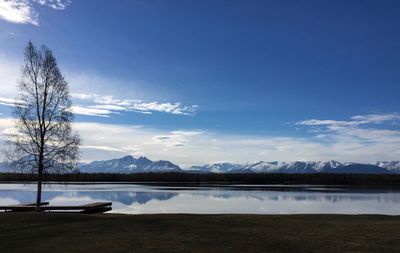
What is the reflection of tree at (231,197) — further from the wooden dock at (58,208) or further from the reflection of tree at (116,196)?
the wooden dock at (58,208)

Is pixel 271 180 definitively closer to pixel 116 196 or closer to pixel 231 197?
pixel 116 196

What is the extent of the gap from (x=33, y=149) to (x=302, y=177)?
128189 millimetres

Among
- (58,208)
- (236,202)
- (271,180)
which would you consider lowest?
(58,208)

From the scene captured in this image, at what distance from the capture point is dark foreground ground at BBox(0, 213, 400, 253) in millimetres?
15945

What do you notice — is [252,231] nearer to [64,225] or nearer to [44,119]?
[64,225]

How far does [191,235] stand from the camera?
725 inches

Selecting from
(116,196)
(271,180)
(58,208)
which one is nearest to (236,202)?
(58,208)

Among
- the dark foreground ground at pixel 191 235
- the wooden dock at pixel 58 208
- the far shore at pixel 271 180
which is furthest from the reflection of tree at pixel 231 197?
the far shore at pixel 271 180

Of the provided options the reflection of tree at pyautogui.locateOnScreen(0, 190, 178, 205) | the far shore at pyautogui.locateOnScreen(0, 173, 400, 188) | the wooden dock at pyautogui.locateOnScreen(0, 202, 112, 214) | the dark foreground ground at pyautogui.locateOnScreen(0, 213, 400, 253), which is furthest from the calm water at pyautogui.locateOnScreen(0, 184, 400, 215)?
the far shore at pyautogui.locateOnScreen(0, 173, 400, 188)

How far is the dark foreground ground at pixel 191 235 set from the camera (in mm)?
15945

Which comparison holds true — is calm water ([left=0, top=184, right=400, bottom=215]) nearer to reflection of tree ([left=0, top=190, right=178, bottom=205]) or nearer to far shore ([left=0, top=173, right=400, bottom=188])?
reflection of tree ([left=0, top=190, right=178, bottom=205])

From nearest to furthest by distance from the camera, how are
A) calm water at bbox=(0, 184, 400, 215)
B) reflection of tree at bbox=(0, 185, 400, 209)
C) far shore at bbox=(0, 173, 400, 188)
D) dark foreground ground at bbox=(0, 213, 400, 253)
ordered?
dark foreground ground at bbox=(0, 213, 400, 253)
calm water at bbox=(0, 184, 400, 215)
reflection of tree at bbox=(0, 185, 400, 209)
far shore at bbox=(0, 173, 400, 188)

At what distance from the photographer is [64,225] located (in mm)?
21688

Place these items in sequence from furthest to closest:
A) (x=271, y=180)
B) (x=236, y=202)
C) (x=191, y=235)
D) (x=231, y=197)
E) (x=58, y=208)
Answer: (x=271, y=180), (x=231, y=197), (x=236, y=202), (x=58, y=208), (x=191, y=235)
